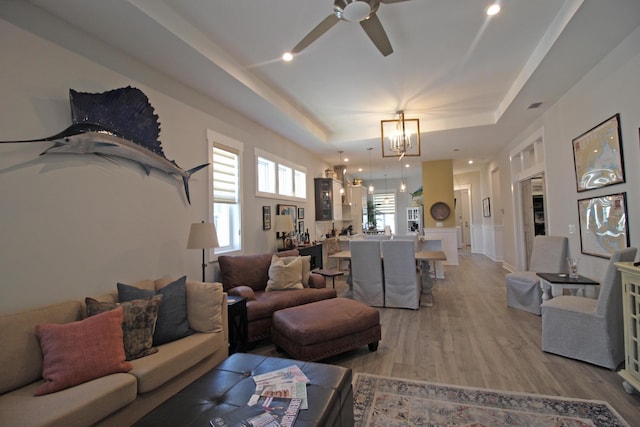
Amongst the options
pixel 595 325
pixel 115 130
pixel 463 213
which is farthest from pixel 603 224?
pixel 463 213

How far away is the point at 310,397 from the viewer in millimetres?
1487

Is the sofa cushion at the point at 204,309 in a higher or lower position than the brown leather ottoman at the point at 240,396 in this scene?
higher

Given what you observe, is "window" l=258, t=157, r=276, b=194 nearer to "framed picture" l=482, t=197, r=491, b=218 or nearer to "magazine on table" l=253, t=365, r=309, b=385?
"magazine on table" l=253, t=365, r=309, b=385

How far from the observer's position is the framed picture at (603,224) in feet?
9.09

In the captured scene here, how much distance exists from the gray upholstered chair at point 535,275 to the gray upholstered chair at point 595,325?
3.83 feet

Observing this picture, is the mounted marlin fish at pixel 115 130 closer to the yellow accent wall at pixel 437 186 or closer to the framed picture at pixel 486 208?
the yellow accent wall at pixel 437 186

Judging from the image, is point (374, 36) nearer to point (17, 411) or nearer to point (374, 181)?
point (17, 411)

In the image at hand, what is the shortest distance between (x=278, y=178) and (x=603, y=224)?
4.43 metres

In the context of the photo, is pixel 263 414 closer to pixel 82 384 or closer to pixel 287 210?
pixel 82 384

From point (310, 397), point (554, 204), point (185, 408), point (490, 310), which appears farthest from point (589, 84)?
point (185, 408)

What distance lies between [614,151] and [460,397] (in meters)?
2.77

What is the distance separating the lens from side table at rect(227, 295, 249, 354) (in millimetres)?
2838

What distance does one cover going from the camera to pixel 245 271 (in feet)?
12.0

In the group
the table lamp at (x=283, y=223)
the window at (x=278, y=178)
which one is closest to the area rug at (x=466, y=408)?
the table lamp at (x=283, y=223)
